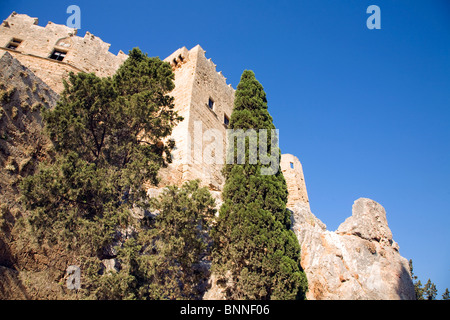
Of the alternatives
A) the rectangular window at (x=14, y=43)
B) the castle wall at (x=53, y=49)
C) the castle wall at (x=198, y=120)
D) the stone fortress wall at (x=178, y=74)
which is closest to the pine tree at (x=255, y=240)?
the castle wall at (x=198, y=120)

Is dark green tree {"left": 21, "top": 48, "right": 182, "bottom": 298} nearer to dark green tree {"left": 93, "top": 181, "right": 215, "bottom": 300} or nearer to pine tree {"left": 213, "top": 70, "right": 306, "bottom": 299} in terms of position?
dark green tree {"left": 93, "top": 181, "right": 215, "bottom": 300}

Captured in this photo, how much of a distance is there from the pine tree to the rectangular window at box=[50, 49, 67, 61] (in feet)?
46.9

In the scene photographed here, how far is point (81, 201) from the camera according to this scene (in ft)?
25.2

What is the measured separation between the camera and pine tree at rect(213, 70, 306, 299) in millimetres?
7902

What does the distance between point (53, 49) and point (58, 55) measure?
1.72 ft

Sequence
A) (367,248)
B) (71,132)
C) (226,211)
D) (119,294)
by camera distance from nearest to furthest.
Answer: (119,294) < (71,132) < (226,211) < (367,248)

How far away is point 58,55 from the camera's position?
18484mm

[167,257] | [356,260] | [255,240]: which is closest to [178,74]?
[255,240]

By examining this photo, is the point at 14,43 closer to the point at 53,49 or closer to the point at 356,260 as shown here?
the point at 53,49

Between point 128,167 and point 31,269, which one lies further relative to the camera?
point 128,167

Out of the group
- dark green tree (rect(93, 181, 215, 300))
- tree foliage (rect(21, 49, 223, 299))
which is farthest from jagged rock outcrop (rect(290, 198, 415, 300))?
tree foliage (rect(21, 49, 223, 299))
